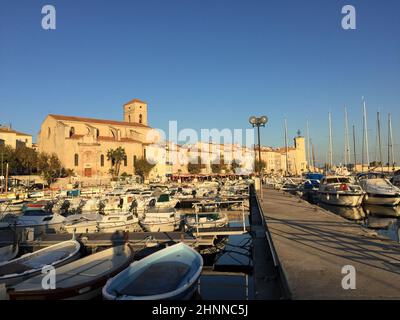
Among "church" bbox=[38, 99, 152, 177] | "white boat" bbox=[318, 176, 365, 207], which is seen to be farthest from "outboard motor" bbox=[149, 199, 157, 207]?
"church" bbox=[38, 99, 152, 177]

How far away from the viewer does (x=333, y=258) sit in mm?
8766

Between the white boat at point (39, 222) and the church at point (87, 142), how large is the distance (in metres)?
58.2

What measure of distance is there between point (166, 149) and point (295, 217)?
83371 mm

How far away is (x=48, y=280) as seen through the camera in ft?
30.2

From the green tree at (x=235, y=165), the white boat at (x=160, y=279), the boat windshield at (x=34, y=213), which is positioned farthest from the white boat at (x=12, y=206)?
the green tree at (x=235, y=165)

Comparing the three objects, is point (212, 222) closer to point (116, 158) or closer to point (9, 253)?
point (9, 253)

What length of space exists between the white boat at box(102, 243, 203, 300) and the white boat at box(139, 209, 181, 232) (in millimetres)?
9322

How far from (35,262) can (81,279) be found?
3.34 meters

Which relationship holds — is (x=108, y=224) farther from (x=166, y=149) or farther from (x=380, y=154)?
(x=166, y=149)

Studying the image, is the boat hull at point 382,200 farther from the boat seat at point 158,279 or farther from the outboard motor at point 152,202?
the boat seat at point 158,279

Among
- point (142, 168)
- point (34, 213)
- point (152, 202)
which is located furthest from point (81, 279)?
point (142, 168)

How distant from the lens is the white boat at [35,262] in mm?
9852

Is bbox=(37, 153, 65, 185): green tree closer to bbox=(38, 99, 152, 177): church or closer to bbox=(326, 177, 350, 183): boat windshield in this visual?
bbox=(38, 99, 152, 177): church
